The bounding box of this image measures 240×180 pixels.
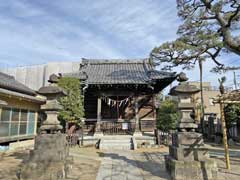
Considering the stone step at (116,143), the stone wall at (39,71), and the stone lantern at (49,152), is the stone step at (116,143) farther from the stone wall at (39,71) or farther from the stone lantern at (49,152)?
the stone wall at (39,71)

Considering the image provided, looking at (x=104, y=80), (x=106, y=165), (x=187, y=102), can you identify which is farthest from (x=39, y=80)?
(x=187, y=102)

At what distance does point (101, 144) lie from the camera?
1318 cm

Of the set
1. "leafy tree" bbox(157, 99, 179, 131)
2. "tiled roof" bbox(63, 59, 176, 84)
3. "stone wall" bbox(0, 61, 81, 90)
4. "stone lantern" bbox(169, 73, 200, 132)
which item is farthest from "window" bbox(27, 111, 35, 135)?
"stone lantern" bbox(169, 73, 200, 132)

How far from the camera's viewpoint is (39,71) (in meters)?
24.3

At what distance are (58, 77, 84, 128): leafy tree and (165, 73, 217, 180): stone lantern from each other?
7.93m

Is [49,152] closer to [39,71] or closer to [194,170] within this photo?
[194,170]

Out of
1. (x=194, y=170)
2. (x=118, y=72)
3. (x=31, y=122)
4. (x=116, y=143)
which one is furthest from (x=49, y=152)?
(x=118, y=72)

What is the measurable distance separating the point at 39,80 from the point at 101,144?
14250 millimetres

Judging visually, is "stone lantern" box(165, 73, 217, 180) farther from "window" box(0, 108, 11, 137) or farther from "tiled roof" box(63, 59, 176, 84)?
"window" box(0, 108, 11, 137)

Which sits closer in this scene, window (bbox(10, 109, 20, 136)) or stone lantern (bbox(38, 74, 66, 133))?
stone lantern (bbox(38, 74, 66, 133))

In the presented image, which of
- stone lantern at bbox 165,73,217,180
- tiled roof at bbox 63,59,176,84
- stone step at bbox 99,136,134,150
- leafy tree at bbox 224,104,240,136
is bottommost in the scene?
stone step at bbox 99,136,134,150

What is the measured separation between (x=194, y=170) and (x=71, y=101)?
9.27 meters

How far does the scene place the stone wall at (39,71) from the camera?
77.1ft

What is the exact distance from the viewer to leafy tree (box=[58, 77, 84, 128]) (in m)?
13.3
